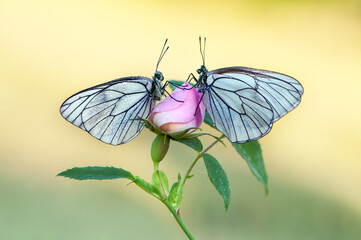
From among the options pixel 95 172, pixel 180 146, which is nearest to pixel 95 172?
pixel 95 172

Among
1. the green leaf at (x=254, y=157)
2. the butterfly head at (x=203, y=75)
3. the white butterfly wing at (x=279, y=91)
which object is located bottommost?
the green leaf at (x=254, y=157)

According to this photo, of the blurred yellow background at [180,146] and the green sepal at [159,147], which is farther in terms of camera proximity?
the blurred yellow background at [180,146]

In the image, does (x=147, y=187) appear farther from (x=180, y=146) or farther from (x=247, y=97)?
(x=180, y=146)

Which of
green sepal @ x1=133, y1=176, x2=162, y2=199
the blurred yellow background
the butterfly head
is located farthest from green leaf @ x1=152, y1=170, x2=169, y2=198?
the blurred yellow background

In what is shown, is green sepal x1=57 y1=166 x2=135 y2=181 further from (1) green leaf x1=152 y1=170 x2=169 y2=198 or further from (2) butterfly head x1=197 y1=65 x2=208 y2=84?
(2) butterfly head x1=197 y1=65 x2=208 y2=84

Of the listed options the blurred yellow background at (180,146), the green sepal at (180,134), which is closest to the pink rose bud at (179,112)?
the green sepal at (180,134)

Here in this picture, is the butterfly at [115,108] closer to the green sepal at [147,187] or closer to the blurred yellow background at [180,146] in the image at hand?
the green sepal at [147,187]
